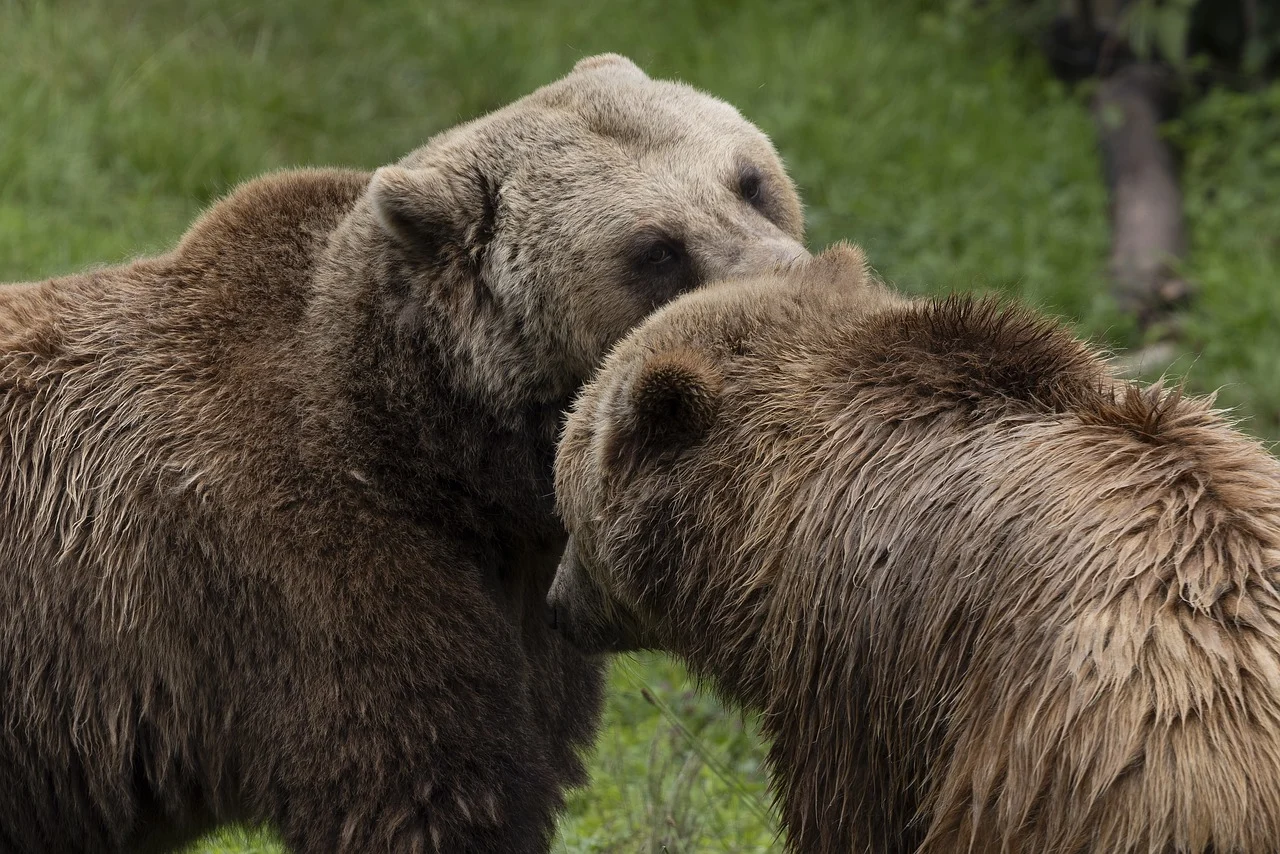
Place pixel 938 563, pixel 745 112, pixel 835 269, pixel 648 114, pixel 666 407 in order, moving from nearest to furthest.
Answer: pixel 938 563 → pixel 666 407 → pixel 835 269 → pixel 648 114 → pixel 745 112

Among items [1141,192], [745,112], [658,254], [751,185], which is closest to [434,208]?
[658,254]

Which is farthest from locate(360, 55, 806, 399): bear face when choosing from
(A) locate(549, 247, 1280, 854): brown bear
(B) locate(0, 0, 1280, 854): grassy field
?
(B) locate(0, 0, 1280, 854): grassy field

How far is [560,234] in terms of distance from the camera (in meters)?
4.39

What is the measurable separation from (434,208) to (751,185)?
95cm

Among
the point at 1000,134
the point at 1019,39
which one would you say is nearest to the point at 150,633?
the point at 1000,134

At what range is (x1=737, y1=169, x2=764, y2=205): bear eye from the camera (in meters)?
4.59

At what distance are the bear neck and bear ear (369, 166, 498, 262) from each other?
0.33 feet

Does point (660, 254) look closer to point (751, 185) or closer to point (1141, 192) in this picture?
point (751, 185)

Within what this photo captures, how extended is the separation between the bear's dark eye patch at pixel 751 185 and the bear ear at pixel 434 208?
0.73m

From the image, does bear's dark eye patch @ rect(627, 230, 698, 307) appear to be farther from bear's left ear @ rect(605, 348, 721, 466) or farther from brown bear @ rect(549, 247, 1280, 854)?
bear's left ear @ rect(605, 348, 721, 466)

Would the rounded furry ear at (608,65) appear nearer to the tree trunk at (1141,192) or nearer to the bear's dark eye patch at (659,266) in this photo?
the bear's dark eye patch at (659,266)

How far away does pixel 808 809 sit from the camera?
11.7 feet

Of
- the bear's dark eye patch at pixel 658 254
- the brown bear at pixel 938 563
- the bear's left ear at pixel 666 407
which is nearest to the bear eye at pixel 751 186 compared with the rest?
the bear's dark eye patch at pixel 658 254

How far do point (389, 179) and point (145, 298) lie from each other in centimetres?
82
